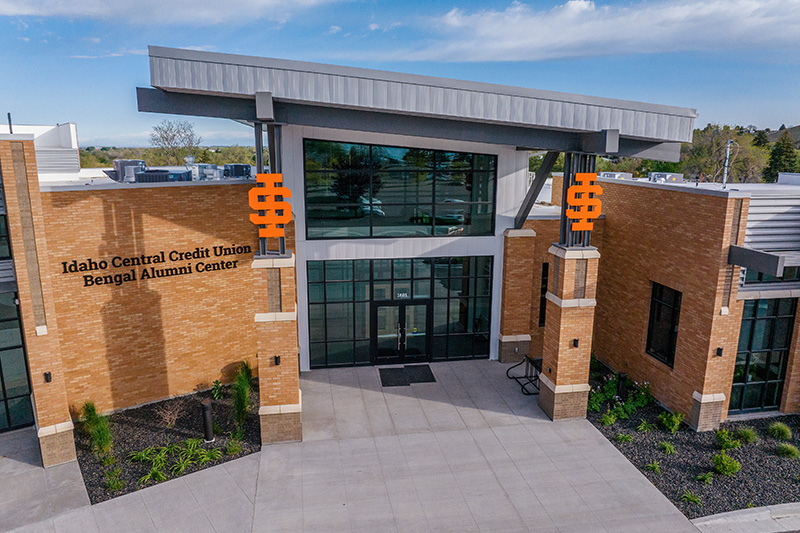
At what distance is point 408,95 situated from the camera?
11266 millimetres

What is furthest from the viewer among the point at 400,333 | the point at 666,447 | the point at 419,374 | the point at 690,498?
the point at 400,333

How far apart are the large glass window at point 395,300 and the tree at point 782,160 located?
5149 centimetres

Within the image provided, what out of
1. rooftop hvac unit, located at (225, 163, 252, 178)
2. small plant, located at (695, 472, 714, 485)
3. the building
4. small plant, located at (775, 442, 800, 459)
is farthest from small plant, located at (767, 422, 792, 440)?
rooftop hvac unit, located at (225, 163, 252, 178)

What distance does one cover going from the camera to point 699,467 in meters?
11.6

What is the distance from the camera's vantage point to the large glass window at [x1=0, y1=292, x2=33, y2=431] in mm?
12016

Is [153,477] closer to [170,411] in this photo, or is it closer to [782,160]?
[170,411]

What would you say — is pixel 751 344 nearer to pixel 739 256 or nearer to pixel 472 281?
pixel 739 256

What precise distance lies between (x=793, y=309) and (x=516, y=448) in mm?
7731

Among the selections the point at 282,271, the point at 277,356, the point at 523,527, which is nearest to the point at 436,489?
the point at 523,527

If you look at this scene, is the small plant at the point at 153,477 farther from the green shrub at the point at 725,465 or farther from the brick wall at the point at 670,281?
the brick wall at the point at 670,281

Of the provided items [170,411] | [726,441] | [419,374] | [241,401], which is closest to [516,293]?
[419,374]

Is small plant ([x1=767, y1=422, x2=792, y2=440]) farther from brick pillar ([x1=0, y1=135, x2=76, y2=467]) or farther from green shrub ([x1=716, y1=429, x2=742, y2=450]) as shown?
brick pillar ([x1=0, y1=135, x2=76, y2=467])

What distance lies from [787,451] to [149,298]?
15065 millimetres

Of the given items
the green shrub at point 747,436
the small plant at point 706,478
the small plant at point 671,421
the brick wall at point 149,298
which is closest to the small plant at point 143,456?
the brick wall at point 149,298
